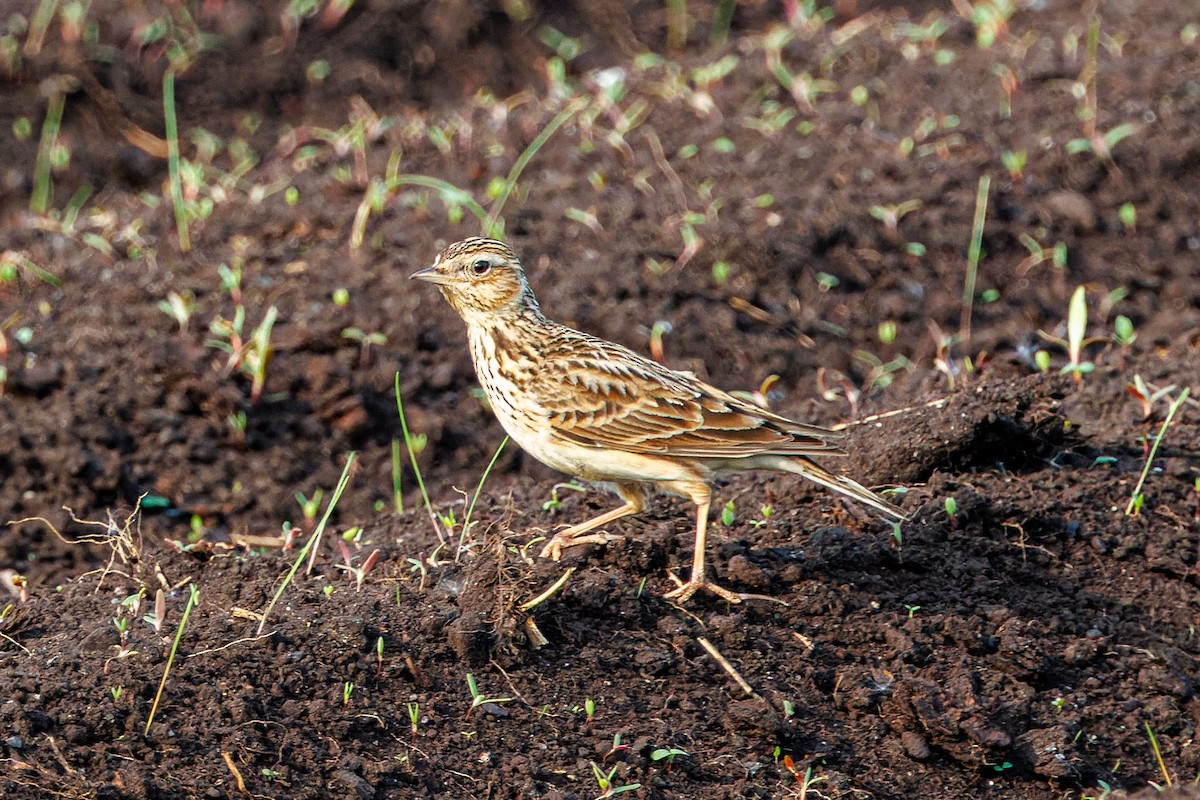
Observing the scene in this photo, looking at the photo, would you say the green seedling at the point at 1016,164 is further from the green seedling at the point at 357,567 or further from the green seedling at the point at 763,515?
the green seedling at the point at 357,567

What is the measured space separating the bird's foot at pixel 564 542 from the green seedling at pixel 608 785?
101 cm

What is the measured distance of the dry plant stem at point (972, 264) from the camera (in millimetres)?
8961

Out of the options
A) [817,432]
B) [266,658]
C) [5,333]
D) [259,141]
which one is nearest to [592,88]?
[259,141]

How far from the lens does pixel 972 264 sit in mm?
9023

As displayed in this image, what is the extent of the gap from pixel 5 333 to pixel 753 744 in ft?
17.1

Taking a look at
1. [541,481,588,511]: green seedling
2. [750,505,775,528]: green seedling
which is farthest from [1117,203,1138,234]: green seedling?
[541,481,588,511]: green seedling

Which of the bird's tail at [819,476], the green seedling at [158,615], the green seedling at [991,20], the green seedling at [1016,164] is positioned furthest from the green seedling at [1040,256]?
the green seedling at [158,615]

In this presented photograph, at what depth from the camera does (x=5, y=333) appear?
329 inches

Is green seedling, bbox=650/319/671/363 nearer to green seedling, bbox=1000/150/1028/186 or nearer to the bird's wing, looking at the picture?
the bird's wing

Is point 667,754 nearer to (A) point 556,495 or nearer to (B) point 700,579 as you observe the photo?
(B) point 700,579

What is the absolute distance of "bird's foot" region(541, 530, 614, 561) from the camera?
566 centimetres

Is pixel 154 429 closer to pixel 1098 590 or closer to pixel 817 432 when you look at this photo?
pixel 817 432

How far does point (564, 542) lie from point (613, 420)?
19.4 inches

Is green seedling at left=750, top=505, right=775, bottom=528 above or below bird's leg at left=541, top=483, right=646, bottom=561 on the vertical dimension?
below
